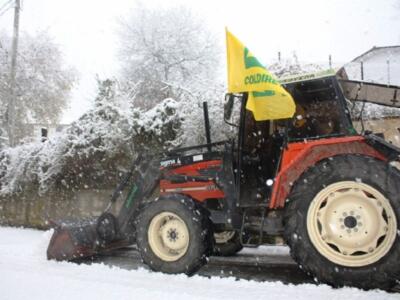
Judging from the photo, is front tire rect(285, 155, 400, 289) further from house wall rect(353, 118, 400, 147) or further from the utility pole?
the utility pole

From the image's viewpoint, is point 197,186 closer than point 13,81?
Yes

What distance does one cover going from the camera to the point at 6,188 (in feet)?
35.7

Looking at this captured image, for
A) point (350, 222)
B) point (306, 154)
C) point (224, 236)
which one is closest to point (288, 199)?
point (306, 154)

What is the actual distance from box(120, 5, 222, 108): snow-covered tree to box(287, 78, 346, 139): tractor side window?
57.8 ft

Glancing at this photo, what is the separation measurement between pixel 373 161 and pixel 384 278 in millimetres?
1108

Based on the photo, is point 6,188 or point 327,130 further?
point 6,188

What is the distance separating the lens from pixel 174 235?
528cm

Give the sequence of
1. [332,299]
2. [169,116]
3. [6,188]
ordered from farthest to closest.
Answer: [6,188] < [169,116] < [332,299]

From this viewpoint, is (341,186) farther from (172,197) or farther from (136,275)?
(136,275)

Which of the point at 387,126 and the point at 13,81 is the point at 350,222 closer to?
the point at 387,126

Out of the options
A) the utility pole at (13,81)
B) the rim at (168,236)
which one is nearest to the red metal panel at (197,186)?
the rim at (168,236)

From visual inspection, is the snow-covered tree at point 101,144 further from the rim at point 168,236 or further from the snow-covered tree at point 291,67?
the rim at point 168,236

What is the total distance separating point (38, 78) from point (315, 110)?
70.5 ft

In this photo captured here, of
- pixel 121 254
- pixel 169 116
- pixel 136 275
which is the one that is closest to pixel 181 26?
pixel 169 116
